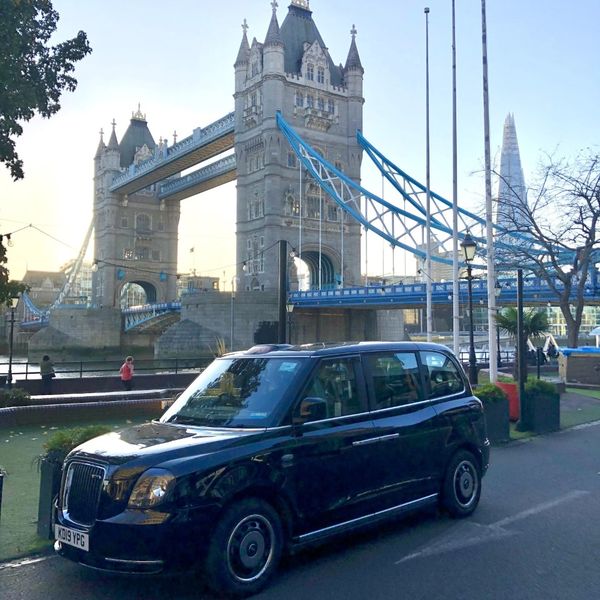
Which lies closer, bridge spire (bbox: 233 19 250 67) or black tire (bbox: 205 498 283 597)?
black tire (bbox: 205 498 283 597)

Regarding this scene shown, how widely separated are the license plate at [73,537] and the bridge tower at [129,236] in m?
83.4

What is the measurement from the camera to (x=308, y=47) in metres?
63.7

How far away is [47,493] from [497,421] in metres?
7.53

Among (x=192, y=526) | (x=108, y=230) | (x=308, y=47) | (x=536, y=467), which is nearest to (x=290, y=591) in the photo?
(x=192, y=526)

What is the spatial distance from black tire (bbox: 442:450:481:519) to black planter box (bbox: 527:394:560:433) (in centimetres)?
585

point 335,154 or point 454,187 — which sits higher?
point 335,154

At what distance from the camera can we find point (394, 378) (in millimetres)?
5926

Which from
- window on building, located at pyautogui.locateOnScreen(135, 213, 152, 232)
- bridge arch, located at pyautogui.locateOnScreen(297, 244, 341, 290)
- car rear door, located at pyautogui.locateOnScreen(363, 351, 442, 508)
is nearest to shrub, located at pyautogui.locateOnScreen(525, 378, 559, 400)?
car rear door, located at pyautogui.locateOnScreen(363, 351, 442, 508)

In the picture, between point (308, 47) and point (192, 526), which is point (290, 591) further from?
point (308, 47)

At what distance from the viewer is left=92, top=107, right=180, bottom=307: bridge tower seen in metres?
87.5

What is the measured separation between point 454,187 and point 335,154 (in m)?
44.2

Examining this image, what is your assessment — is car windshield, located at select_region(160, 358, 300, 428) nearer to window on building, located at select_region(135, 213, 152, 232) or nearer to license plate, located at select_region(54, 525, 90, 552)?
license plate, located at select_region(54, 525, 90, 552)

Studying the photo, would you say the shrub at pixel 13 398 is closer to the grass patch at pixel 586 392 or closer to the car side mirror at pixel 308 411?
the car side mirror at pixel 308 411

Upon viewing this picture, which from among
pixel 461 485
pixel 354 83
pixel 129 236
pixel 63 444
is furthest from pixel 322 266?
pixel 63 444
